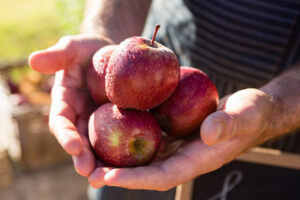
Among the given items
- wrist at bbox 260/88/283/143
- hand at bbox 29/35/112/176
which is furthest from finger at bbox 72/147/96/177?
wrist at bbox 260/88/283/143

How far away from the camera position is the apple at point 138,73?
3.60ft

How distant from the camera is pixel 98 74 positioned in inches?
48.8

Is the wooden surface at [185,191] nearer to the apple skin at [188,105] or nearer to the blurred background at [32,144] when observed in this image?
the apple skin at [188,105]

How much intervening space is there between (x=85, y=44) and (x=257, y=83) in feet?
2.47

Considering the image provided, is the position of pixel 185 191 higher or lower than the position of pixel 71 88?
lower

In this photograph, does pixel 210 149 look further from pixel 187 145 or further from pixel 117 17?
pixel 117 17

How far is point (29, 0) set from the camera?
6219 mm

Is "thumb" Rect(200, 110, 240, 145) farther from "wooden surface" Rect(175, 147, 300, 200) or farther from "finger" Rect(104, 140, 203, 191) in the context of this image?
"wooden surface" Rect(175, 147, 300, 200)

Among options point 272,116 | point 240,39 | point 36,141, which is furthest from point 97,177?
point 36,141

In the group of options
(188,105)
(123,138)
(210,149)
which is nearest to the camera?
(210,149)

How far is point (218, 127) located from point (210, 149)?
148mm

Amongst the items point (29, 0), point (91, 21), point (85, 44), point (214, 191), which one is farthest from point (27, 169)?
point (29, 0)

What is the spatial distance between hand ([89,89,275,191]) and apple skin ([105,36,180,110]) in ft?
0.70

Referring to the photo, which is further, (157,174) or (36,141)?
(36,141)
